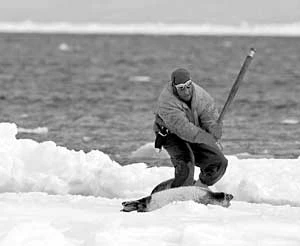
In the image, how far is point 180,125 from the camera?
10.2 metres

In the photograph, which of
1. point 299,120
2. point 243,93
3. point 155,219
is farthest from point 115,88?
point 155,219

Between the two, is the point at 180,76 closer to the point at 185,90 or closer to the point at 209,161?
the point at 185,90

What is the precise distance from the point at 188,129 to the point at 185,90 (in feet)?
1.42

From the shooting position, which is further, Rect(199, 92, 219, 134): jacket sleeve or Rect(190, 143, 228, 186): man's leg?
Rect(190, 143, 228, 186): man's leg

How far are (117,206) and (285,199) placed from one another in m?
2.09

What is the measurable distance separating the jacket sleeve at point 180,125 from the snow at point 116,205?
79 cm

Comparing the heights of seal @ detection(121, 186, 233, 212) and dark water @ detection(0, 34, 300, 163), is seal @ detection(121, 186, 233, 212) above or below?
above

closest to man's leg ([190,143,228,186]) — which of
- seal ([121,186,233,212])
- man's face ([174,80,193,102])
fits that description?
seal ([121,186,233,212])

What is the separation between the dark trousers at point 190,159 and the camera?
10562mm

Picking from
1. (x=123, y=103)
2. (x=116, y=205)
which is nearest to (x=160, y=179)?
(x=116, y=205)

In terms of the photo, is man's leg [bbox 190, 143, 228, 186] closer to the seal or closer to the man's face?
the seal

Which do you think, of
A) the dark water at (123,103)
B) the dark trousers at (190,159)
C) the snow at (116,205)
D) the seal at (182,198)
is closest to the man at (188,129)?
the dark trousers at (190,159)

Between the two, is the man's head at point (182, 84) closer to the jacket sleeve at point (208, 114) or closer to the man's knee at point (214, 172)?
the jacket sleeve at point (208, 114)

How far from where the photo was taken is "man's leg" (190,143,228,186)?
1060cm
